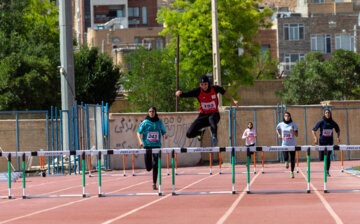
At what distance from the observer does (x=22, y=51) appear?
55.6 metres

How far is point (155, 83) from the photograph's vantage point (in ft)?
192

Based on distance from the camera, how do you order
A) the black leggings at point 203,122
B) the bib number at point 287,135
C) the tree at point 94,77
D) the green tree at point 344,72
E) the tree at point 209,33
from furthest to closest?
the green tree at point 344,72 < the tree at point 94,77 < the tree at point 209,33 < the bib number at point 287,135 < the black leggings at point 203,122

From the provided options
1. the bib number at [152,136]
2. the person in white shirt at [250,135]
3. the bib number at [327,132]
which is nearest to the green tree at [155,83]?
the person in white shirt at [250,135]

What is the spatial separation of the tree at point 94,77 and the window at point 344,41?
32.8 meters

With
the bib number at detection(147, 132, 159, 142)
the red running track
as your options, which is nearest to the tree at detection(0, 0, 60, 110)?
the red running track

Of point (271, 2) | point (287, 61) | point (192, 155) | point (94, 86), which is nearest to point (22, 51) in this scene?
point (94, 86)

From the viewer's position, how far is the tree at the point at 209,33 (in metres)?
48.8

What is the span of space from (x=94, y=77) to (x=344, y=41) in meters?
36.3

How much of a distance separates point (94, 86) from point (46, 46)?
506cm

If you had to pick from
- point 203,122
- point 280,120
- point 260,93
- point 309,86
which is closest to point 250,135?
point 280,120

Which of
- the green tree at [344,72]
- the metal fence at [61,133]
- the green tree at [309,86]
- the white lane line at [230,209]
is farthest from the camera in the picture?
the green tree at [309,86]

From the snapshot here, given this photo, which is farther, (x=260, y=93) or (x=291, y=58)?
(x=291, y=58)

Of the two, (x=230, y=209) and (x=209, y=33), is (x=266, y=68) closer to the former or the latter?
(x=209, y=33)

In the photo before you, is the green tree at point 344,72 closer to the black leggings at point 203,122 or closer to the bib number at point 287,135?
the bib number at point 287,135
